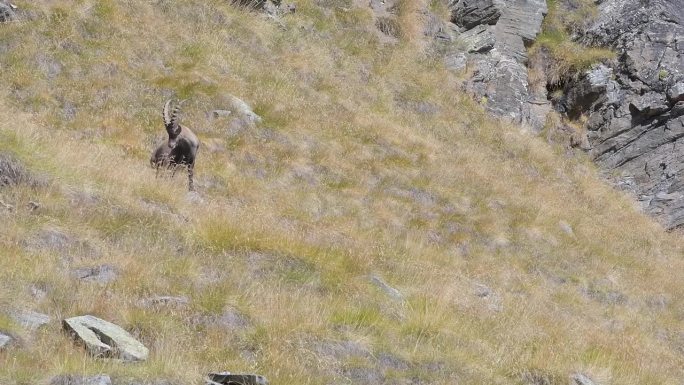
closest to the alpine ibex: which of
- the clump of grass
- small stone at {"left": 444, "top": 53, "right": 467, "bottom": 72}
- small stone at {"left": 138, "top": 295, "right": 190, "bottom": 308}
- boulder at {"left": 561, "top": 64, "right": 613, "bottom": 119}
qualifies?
small stone at {"left": 138, "top": 295, "right": 190, "bottom": 308}

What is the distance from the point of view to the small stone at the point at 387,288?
836 centimetres

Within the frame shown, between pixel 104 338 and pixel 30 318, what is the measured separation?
0.62m

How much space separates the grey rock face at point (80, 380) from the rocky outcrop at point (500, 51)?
65.0ft

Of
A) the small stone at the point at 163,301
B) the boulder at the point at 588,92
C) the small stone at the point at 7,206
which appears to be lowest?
the boulder at the point at 588,92

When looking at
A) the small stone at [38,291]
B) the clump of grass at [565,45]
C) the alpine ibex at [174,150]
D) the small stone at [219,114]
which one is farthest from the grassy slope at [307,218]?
the clump of grass at [565,45]

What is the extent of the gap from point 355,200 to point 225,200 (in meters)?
3.52

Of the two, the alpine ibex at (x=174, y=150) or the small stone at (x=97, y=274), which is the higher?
the small stone at (x=97, y=274)

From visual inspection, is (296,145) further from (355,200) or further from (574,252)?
(574,252)

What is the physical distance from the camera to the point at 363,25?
79.5 feet

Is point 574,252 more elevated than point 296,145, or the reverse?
point 296,145

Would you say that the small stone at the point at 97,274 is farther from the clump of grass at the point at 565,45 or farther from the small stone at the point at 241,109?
the clump of grass at the point at 565,45

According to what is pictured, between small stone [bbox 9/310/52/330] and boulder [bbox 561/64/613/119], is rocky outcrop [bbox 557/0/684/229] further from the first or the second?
small stone [bbox 9/310/52/330]

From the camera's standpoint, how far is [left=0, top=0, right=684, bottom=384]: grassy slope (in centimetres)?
625

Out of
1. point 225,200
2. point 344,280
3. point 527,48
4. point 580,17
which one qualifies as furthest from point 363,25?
point 344,280
